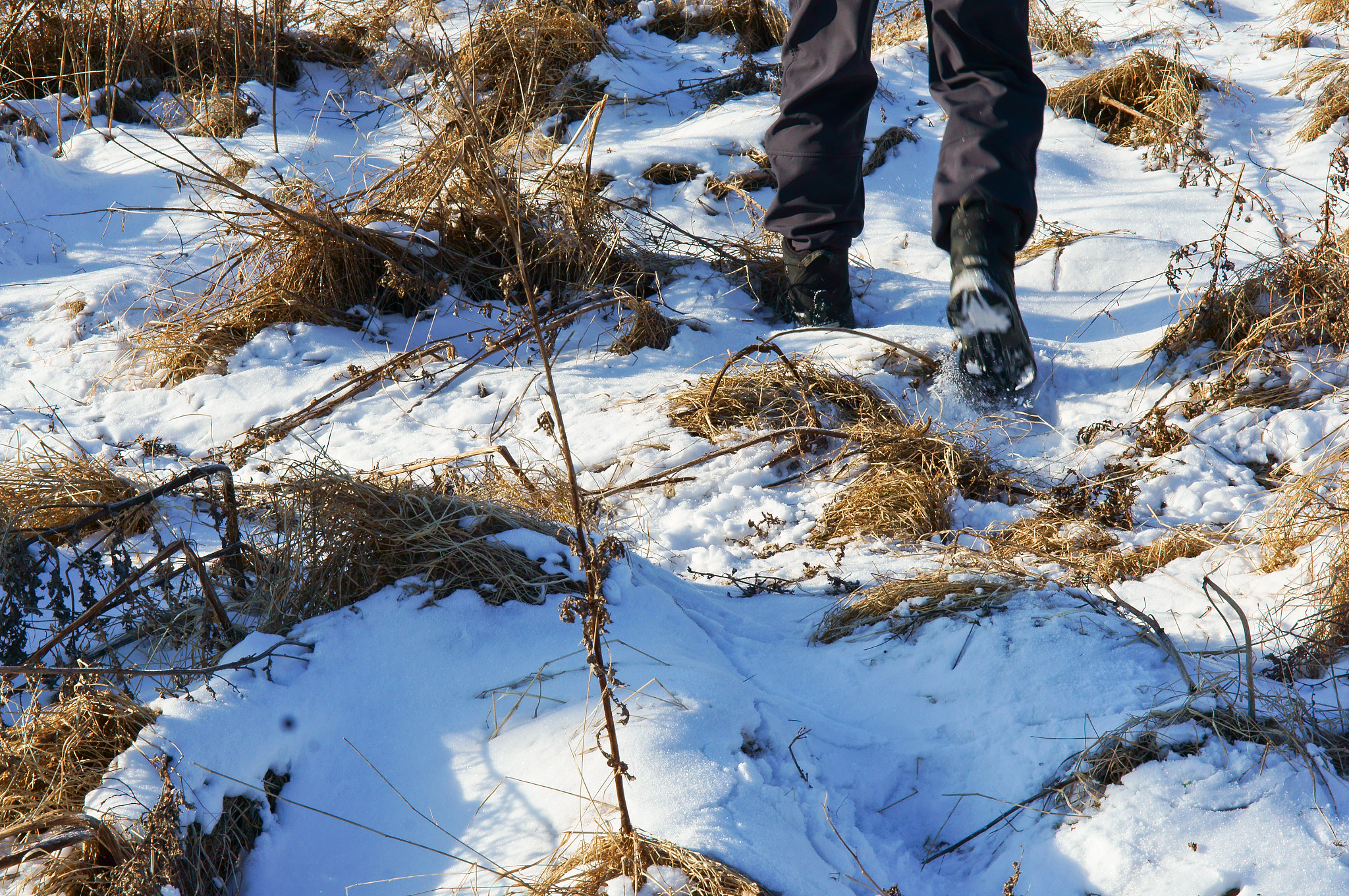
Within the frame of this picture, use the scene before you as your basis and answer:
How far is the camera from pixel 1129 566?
2098mm

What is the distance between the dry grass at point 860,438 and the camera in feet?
7.95

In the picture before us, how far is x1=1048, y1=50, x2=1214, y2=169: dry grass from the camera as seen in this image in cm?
404

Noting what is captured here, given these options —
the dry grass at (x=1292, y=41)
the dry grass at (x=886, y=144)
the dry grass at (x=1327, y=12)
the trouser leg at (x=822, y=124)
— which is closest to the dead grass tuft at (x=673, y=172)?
the dry grass at (x=886, y=144)

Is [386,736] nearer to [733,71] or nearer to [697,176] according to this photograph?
[697,176]

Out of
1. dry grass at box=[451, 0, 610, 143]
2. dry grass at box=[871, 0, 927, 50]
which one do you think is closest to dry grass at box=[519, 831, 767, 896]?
dry grass at box=[451, 0, 610, 143]

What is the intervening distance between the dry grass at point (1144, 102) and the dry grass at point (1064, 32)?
0.42 m

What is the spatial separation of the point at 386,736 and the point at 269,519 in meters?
0.69

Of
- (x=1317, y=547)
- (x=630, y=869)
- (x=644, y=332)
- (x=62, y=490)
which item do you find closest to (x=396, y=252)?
(x=644, y=332)

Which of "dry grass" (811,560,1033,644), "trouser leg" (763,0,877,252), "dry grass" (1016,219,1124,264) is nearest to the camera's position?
"dry grass" (811,560,1033,644)

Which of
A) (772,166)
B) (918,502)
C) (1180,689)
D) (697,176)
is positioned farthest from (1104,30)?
(1180,689)

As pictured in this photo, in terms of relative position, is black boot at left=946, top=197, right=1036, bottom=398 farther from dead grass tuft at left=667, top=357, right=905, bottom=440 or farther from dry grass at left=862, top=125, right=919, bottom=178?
dry grass at left=862, top=125, right=919, bottom=178

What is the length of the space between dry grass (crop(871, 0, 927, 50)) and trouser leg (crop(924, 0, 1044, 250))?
237cm

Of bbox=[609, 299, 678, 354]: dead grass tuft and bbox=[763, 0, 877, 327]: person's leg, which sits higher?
bbox=[763, 0, 877, 327]: person's leg

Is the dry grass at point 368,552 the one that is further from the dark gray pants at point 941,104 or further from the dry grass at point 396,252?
the dark gray pants at point 941,104
